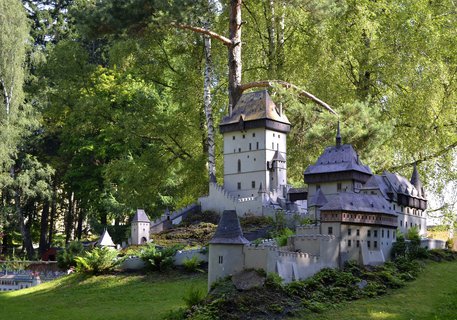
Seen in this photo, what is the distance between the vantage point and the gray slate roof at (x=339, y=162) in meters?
40.2

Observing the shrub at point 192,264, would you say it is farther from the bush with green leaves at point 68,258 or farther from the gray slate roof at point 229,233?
the bush with green leaves at point 68,258

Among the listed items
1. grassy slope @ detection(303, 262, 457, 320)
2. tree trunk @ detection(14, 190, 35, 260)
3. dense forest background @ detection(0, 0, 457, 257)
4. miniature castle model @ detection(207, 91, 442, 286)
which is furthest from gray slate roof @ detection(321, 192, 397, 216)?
tree trunk @ detection(14, 190, 35, 260)

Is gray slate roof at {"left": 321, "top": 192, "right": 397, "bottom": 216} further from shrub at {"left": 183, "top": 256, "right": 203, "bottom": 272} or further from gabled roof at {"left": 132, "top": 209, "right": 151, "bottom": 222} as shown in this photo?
gabled roof at {"left": 132, "top": 209, "right": 151, "bottom": 222}

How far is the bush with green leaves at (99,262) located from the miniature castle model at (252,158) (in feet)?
30.8

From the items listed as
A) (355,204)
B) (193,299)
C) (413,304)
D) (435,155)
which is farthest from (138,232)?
(435,155)

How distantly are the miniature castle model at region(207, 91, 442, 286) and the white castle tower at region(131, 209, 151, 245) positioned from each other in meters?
4.71

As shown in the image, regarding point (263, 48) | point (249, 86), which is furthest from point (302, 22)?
point (249, 86)

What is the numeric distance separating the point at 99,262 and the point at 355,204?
44.0 feet

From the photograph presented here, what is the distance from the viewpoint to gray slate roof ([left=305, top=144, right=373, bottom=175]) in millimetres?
40244

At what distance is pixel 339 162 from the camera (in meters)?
40.7

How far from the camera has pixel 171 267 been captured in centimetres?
3756

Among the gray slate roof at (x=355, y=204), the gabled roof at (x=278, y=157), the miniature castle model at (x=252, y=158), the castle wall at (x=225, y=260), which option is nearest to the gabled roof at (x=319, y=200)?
the gray slate roof at (x=355, y=204)

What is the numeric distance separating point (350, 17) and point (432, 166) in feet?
39.3

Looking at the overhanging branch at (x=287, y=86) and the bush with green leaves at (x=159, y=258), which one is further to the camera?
the overhanging branch at (x=287, y=86)
